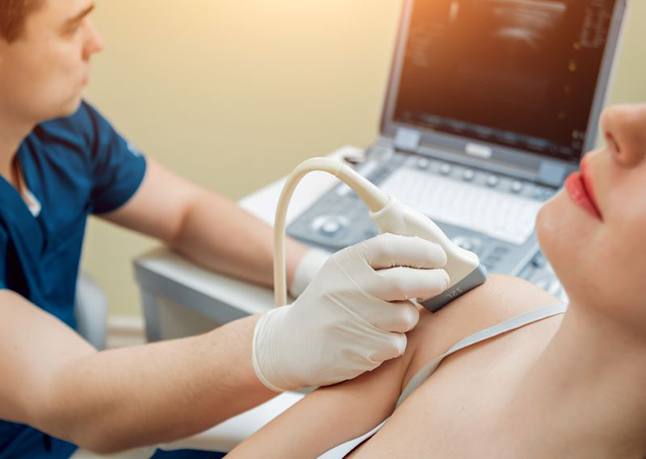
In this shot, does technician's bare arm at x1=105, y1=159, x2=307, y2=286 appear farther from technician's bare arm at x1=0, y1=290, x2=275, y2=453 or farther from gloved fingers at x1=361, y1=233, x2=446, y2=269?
gloved fingers at x1=361, y1=233, x2=446, y2=269

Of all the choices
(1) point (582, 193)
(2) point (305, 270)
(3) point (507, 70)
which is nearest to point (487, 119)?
(3) point (507, 70)

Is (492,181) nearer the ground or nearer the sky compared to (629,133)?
nearer the ground

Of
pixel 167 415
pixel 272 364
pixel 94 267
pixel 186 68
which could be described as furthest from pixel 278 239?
pixel 94 267

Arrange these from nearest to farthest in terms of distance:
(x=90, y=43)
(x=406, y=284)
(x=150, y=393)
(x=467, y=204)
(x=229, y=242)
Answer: (x=406, y=284)
(x=150, y=393)
(x=90, y=43)
(x=229, y=242)
(x=467, y=204)

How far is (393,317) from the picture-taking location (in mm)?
820

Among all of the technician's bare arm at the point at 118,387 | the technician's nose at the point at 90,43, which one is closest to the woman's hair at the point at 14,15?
the technician's nose at the point at 90,43

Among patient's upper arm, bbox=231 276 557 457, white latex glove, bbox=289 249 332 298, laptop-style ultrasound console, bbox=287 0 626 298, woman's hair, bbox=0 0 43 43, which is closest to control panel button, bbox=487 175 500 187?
laptop-style ultrasound console, bbox=287 0 626 298

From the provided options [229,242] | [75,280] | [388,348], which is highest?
[388,348]

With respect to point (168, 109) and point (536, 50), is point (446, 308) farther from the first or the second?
point (168, 109)

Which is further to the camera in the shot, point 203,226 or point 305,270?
point 203,226

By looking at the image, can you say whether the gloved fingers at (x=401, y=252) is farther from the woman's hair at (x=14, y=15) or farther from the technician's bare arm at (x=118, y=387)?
the woman's hair at (x=14, y=15)

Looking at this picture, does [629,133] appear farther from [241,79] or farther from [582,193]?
[241,79]

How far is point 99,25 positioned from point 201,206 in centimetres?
82

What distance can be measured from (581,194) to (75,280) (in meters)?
1.02
